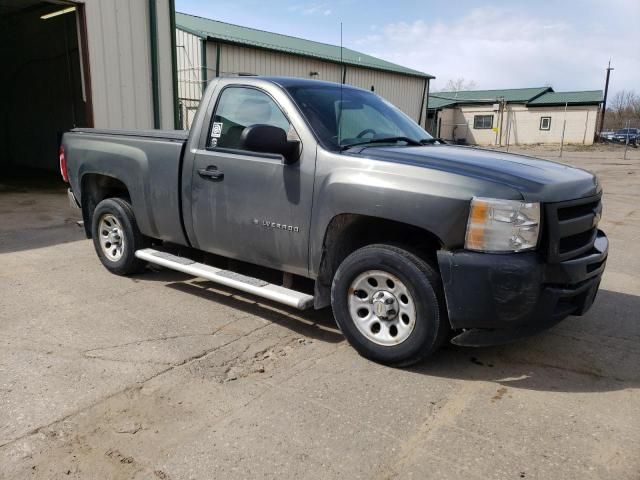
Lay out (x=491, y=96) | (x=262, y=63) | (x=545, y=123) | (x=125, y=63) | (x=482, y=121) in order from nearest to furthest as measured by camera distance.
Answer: (x=125, y=63)
(x=262, y=63)
(x=545, y=123)
(x=482, y=121)
(x=491, y=96)

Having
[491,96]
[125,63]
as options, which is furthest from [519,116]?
[125,63]

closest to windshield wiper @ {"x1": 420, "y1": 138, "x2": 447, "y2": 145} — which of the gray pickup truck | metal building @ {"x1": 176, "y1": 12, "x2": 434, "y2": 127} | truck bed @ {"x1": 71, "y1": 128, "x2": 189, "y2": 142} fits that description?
the gray pickup truck

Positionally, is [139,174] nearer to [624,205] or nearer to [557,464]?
[557,464]

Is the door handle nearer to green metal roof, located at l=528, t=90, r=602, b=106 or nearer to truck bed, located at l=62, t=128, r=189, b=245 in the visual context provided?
truck bed, located at l=62, t=128, r=189, b=245

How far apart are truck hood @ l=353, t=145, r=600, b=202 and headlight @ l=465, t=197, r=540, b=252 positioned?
0.34ft

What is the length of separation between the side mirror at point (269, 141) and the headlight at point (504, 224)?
4.61 ft

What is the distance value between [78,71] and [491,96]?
3897cm

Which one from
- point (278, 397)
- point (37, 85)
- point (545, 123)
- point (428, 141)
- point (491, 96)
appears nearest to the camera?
point (278, 397)

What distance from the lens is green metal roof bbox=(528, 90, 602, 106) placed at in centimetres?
4206

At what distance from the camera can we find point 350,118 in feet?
14.3

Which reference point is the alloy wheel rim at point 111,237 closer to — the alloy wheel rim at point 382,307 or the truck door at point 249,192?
the truck door at point 249,192

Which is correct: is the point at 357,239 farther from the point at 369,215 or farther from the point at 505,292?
the point at 505,292

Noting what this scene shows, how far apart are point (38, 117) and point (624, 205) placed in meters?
17.1

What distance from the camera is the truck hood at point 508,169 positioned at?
3.28m
